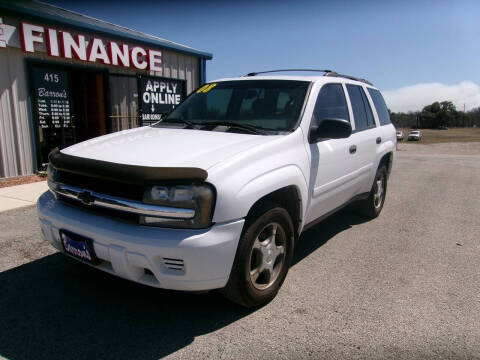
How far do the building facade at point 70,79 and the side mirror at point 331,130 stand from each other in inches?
269

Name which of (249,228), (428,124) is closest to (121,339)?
(249,228)

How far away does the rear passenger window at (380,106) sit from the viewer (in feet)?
18.2

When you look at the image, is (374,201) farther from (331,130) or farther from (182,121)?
(182,121)

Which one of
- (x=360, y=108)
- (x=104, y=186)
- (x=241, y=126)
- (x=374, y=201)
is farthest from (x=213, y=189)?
(x=374, y=201)

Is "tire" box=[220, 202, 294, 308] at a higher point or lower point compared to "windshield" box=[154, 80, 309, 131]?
lower

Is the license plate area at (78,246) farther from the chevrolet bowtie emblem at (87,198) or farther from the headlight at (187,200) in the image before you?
the headlight at (187,200)

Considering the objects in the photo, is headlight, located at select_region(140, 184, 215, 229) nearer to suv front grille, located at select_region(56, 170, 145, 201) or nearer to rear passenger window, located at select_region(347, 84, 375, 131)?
suv front grille, located at select_region(56, 170, 145, 201)

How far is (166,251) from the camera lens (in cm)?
234

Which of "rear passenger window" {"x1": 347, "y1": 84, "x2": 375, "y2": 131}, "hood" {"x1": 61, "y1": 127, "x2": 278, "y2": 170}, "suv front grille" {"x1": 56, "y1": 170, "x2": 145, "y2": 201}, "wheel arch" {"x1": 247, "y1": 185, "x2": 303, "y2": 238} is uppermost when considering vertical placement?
"rear passenger window" {"x1": 347, "y1": 84, "x2": 375, "y2": 131}

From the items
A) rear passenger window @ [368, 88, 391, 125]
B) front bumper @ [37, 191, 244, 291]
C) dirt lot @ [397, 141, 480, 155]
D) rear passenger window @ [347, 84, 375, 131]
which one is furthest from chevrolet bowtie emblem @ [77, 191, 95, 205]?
dirt lot @ [397, 141, 480, 155]

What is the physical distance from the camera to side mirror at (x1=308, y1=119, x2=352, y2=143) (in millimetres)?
3324

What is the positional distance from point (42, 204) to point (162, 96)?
344 inches

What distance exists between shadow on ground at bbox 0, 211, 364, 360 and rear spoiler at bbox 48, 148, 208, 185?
1.06m

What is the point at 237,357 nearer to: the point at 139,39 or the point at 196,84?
the point at 139,39
